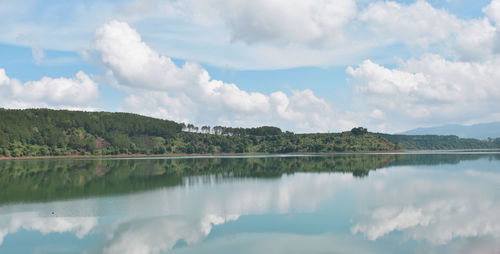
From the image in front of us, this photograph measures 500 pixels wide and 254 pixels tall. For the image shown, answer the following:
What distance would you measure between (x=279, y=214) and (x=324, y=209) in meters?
5.44

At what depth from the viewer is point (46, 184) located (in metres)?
59.4

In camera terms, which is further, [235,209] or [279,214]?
[235,209]

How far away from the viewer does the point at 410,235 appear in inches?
1076

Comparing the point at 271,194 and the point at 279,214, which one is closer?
the point at 279,214

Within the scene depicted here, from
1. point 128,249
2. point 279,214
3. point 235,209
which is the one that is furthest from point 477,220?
point 128,249

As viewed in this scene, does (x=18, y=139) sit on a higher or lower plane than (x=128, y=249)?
higher

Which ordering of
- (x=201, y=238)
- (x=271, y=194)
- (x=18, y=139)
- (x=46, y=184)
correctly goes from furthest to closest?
(x=18, y=139), (x=46, y=184), (x=271, y=194), (x=201, y=238)

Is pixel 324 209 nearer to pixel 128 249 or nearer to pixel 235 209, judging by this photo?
pixel 235 209

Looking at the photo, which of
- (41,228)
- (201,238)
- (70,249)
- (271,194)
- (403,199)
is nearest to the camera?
(70,249)

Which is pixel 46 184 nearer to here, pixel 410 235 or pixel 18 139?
pixel 410 235

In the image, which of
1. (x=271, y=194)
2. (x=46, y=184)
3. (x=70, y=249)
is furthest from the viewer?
(x=46, y=184)

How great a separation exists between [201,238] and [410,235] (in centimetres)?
1537

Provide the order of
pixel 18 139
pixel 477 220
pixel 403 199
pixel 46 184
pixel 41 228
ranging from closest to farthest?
pixel 41 228
pixel 477 220
pixel 403 199
pixel 46 184
pixel 18 139

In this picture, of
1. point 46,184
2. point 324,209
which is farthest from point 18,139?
point 324,209
